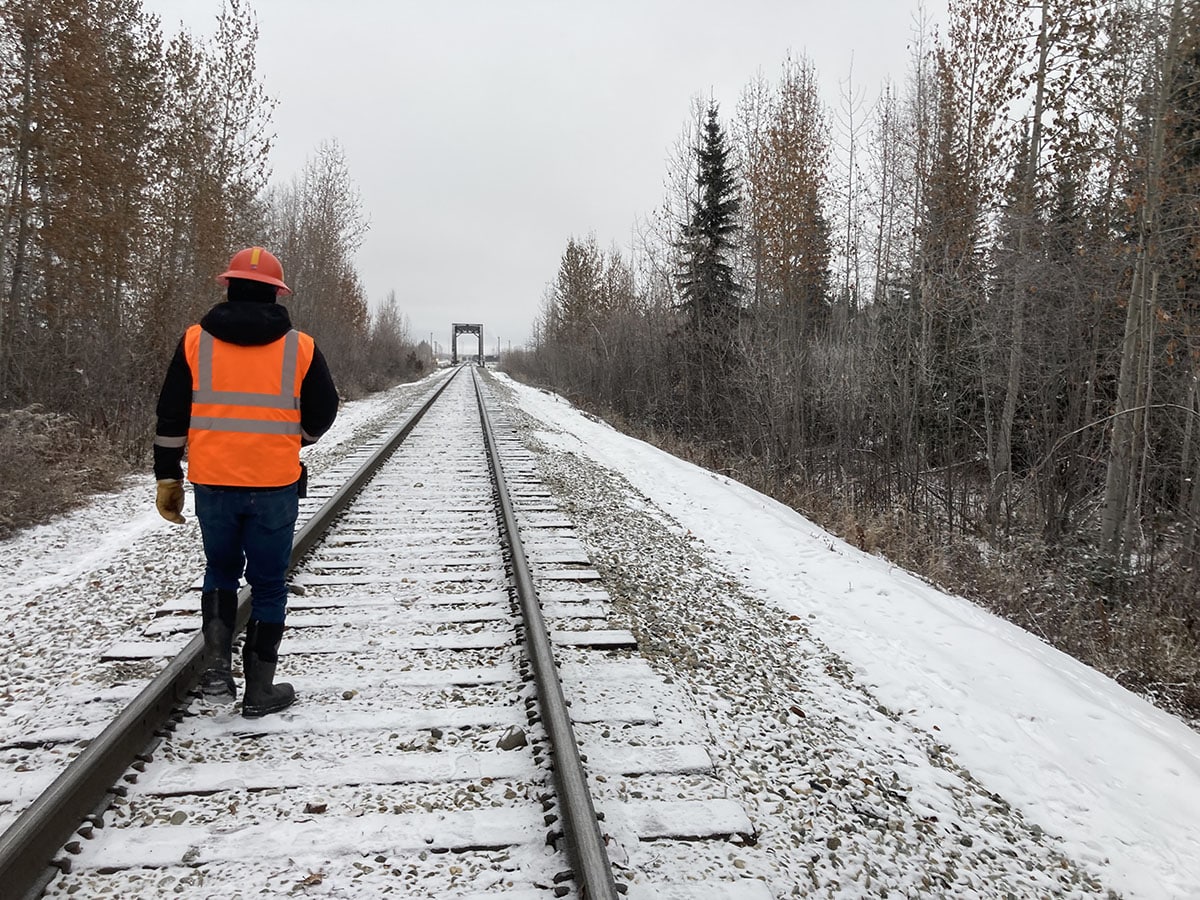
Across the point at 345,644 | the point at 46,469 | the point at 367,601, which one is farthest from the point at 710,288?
the point at 345,644

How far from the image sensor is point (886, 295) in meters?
13.7

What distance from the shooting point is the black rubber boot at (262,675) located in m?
2.97

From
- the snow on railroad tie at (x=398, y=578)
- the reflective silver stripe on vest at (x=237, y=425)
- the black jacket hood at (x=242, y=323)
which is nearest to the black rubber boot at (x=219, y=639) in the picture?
the reflective silver stripe on vest at (x=237, y=425)

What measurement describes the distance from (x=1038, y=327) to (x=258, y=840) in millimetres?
12435

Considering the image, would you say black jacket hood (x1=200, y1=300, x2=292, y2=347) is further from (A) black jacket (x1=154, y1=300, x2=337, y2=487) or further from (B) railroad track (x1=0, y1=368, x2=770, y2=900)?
(B) railroad track (x1=0, y1=368, x2=770, y2=900)

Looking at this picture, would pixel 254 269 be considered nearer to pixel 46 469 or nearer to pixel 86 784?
pixel 86 784

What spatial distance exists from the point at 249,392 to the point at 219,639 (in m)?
1.20

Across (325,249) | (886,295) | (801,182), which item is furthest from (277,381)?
(325,249)

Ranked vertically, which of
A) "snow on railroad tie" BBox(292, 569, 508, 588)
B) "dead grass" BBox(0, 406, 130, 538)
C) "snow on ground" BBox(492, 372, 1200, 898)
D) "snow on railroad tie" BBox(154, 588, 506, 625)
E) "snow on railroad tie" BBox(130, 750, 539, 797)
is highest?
"dead grass" BBox(0, 406, 130, 538)

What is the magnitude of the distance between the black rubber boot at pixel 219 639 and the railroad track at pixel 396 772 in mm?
94

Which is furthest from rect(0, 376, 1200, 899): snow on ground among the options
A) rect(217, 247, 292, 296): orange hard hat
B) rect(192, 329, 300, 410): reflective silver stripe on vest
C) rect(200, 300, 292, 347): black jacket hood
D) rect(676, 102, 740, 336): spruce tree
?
rect(676, 102, 740, 336): spruce tree

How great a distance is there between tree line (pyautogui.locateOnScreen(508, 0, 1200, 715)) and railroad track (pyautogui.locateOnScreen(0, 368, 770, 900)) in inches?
180

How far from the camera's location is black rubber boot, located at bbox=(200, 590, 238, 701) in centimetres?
308

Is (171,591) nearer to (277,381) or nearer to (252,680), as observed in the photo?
(252,680)
